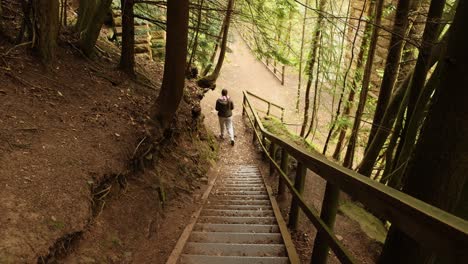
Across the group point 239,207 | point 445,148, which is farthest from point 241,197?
point 445,148

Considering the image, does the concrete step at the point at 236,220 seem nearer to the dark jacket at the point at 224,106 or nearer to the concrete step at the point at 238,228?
the concrete step at the point at 238,228

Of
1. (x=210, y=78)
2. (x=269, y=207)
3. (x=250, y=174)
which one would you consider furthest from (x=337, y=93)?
(x=269, y=207)

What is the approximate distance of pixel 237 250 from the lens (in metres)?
3.88

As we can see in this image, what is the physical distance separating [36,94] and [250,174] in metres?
5.99

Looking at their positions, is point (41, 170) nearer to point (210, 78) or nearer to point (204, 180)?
Answer: point (204, 180)

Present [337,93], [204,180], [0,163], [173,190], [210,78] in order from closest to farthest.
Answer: [0,163] < [173,190] < [204,180] < [210,78] < [337,93]

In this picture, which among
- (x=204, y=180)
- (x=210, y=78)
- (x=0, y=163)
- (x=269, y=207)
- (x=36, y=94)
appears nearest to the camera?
(x=0, y=163)

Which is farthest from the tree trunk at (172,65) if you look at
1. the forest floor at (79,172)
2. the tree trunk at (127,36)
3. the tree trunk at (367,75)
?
the tree trunk at (367,75)

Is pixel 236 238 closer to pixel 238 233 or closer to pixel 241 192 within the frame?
pixel 238 233

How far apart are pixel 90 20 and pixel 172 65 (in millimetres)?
2247

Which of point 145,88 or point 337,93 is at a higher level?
point 145,88

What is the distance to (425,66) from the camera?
544 centimetres

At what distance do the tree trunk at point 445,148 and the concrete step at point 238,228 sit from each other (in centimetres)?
252

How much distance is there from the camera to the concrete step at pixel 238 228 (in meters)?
4.57
